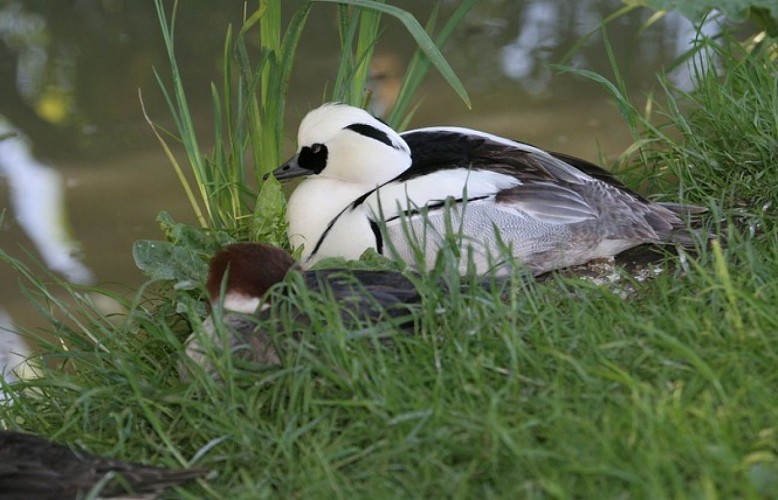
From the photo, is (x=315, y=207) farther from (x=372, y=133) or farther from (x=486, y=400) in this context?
(x=486, y=400)

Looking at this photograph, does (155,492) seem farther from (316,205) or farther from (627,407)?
(316,205)

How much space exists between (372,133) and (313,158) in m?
0.25

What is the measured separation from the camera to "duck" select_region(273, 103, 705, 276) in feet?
12.0

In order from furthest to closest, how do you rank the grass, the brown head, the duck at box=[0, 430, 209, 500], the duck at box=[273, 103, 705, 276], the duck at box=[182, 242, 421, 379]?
the duck at box=[273, 103, 705, 276], the brown head, the duck at box=[182, 242, 421, 379], the duck at box=[0, 430, 209, 500], the grass

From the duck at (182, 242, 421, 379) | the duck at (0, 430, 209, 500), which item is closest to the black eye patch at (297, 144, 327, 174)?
the duck at (182, 242, 421, 379)

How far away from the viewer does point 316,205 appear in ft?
13.0

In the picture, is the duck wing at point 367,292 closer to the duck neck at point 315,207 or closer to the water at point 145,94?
the duck neck at point 315,207

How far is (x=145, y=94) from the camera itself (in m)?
6.62

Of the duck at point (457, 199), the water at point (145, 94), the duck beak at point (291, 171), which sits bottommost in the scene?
the duck at point (457, 199)

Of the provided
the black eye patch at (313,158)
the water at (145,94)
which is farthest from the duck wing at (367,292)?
the water at (145,94)

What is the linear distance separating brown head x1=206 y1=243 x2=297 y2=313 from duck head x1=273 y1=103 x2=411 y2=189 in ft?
2.76

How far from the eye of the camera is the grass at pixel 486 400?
236cm

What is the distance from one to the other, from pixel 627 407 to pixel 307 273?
1.07 m

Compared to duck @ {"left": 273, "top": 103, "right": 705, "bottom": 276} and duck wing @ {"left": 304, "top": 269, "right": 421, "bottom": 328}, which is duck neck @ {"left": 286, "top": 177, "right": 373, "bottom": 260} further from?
duck wing @ {"left": 304, "top": 269, "right": 421, "bottom": 328}
